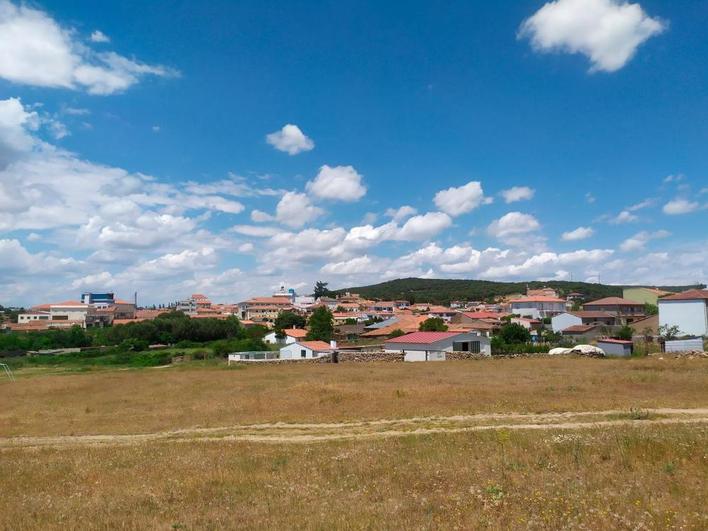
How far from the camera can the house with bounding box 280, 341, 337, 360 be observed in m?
→ 63.2

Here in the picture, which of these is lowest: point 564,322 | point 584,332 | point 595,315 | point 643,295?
point 584,332

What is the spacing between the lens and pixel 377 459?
13.2 metres

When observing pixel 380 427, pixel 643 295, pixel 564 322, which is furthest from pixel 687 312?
pixel 643 295

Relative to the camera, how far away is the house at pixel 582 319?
357ft

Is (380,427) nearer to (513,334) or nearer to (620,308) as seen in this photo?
(513,334)

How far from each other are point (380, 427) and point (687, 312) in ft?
243

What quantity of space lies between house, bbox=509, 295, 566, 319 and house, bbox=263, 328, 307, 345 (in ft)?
254

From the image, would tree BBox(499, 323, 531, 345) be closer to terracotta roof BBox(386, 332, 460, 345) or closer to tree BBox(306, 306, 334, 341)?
terracotta roof BBox(386, 332, 460, 345)

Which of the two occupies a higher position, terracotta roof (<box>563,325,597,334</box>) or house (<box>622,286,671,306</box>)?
house (<box>622,286,671,306</box>)

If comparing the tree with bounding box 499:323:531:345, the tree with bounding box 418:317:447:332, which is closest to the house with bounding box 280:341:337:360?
the tree with bounding box 418:317:447:332

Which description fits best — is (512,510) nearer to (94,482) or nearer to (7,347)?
(94,482)

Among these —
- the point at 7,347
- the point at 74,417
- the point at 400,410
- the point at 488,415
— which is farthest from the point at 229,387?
the point at 7,347

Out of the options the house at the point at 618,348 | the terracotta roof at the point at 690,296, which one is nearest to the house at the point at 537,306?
the terracotta roof at the point at 690,296

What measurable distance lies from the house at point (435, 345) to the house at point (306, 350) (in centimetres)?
742
